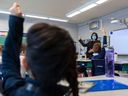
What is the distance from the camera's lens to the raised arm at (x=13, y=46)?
69 cm

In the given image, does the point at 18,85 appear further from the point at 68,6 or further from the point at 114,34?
the point at 114,34

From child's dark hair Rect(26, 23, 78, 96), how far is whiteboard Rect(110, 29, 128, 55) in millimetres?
5740

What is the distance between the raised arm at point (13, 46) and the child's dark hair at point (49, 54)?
117 mm

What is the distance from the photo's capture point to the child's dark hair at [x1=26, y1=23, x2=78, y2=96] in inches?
22.1

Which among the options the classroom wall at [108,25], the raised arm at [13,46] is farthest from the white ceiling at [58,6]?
the raised arm at [13,46]

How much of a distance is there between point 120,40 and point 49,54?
6.02 meters

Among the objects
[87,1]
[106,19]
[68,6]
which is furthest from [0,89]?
[106,19]

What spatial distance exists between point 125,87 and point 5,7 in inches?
218

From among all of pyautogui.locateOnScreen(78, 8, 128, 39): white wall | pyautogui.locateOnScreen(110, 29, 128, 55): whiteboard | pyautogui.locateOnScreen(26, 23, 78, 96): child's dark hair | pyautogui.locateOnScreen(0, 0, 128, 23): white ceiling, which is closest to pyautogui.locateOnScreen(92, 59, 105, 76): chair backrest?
pyautogui.locateOnScreen(0, 0, 128, 23): white ceiling

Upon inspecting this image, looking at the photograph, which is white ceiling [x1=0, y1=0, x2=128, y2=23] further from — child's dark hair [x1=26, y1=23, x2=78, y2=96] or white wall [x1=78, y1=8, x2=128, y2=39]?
child's dark hair [x1=26, y1=23, x2=78, y2=96]

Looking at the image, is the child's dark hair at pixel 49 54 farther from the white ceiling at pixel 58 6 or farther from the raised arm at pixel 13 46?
the white ceiling at pixel 58 6

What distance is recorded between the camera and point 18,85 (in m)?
0.66

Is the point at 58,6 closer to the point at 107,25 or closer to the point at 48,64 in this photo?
the point at 107,25

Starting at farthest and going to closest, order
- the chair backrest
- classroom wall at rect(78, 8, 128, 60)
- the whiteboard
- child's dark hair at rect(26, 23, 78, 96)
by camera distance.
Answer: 1. classroom wall at rect(78, 8, 128, 60)
2. the whiteboard
3. the chair backrest
4. child's dark hair at rect(26, 23, 78, 96)
